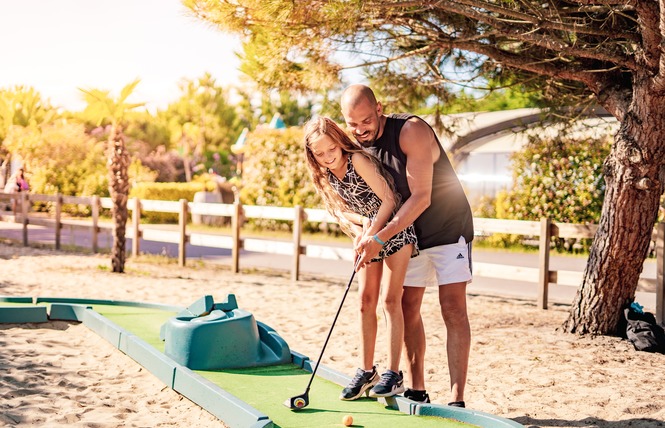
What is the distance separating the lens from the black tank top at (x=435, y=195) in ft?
12.8

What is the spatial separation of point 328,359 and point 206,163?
30722 millimetres

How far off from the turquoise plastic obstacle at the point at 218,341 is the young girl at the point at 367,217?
0.96m

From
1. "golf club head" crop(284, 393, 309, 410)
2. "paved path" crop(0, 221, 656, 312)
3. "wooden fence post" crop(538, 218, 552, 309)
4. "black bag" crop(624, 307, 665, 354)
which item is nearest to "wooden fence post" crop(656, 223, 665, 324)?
"black bag" crop(624, 307, 665, 354)

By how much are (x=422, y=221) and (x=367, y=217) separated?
0.92ft

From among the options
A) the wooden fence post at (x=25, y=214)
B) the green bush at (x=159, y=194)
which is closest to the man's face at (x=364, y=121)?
the wooden fence post at (x=25, y=214)

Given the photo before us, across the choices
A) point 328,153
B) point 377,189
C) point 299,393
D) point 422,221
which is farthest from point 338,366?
point 328,153

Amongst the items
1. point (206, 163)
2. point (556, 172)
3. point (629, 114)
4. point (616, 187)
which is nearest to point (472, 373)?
point (616, 187)

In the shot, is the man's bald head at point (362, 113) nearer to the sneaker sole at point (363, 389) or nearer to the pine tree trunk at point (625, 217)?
the sneaker sole at point (363, 389)

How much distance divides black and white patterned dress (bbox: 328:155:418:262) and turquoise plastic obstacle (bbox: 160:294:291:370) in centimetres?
130

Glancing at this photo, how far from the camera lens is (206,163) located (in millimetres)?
35844

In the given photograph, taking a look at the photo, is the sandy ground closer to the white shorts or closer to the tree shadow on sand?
the tree shadow on sand

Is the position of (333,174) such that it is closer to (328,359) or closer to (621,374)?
(328,359)

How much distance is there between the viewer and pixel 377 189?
382 cm

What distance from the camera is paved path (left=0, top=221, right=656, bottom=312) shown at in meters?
10.0
